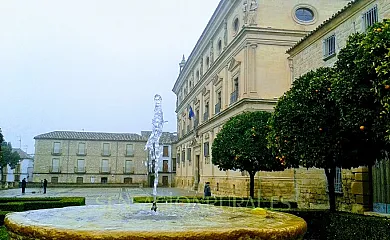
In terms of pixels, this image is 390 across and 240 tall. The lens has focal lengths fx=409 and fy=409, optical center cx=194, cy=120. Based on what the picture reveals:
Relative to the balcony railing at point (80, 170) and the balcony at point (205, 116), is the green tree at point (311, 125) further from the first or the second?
the balcony railing at point (80, 170)

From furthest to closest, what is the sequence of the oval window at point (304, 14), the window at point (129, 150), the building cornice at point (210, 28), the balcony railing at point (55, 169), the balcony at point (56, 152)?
the window at point (129, 150), the balcony at point (56, 152), the balcony railing at point (55, 169), the building cornice at point (210, 28), the oval window at point (304, 14)

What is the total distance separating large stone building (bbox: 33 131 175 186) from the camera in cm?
5566

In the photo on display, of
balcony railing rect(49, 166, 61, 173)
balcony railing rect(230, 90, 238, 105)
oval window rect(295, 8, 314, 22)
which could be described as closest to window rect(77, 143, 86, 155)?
→ balcony railing rect(49, 166, 61, 173)

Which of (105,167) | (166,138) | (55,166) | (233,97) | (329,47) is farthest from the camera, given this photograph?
(166,138)

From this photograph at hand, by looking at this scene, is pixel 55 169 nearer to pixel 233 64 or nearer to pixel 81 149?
pixel 81 149

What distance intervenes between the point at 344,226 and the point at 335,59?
7.29 metres

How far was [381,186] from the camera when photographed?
38.3 feet

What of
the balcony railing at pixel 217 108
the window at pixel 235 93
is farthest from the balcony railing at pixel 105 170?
the window at pixel 235 93

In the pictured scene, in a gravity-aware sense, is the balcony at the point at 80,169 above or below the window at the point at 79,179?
above

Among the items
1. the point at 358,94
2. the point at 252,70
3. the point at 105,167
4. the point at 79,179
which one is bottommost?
the point at 79,179

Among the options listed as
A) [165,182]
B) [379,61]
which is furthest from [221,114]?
[165,182]

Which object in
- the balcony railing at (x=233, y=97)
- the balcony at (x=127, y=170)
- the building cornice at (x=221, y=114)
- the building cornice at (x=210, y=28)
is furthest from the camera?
the balcony at (x=127, y=170)

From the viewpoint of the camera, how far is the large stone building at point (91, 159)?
183 feet

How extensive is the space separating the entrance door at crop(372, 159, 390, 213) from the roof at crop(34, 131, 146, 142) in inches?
1910
